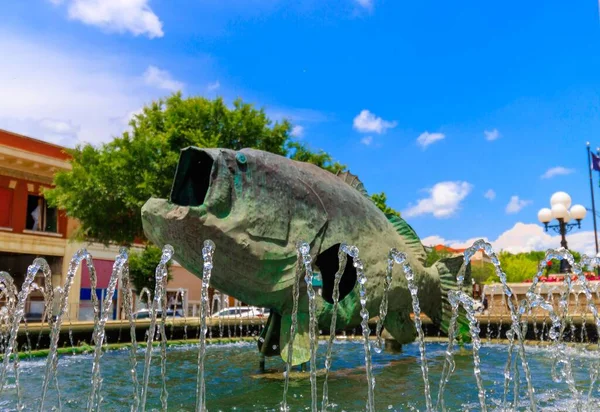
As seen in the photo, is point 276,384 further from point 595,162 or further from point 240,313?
Result: point 595,162

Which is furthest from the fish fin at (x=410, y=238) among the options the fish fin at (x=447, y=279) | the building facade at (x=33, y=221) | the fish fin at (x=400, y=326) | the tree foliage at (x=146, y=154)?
the building facade at (x=33, y=221)

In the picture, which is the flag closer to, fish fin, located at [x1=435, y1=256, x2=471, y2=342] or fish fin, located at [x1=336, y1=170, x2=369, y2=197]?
fish fin, located at [x1=435, y1=256, x2=471, y2=342]

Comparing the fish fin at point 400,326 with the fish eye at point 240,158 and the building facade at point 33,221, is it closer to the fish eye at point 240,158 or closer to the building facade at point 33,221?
the fish eye at point 240,158

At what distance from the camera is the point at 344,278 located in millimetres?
6285

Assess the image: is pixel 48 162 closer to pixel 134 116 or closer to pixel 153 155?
pixel 134 116

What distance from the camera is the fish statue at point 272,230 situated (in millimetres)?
4883

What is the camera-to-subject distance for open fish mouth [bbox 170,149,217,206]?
4973mm

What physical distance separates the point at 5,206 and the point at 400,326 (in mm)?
21078

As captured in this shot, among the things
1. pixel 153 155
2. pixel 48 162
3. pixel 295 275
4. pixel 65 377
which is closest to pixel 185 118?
pixel 153 155

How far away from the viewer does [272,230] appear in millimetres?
5191

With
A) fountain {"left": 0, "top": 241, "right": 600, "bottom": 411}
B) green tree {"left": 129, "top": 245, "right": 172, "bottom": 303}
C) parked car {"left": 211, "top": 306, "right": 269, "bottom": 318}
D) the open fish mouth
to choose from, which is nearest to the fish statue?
the open fish mouth

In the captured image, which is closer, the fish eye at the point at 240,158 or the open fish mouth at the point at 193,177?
the open fish mouth at the point at 193,177

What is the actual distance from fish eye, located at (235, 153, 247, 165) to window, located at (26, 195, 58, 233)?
72.1 ft

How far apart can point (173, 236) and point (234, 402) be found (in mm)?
1511
